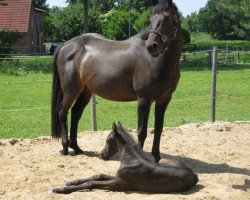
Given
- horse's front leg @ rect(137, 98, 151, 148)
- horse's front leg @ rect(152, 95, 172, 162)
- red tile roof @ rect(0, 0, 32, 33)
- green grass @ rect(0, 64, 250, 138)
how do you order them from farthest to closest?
red tile roof @ rect(0, 0, 32, 33) → green grass @ rect(0, 64, 250, 138) → horse's front leg @ rect(152, 95, 172, 162) → horse's front leg @ rect(137, 98, 151, 148)

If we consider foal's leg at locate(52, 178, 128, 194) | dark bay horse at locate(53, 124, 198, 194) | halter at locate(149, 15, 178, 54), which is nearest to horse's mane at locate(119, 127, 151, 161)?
dark bay horse at locate(53, 124, 198, 194)

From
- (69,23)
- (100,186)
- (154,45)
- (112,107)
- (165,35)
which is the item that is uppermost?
(69,23)

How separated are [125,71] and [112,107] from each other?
6072 mm

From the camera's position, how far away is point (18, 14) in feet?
125

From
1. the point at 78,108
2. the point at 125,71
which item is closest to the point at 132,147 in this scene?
the point at 125,71

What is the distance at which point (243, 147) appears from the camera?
6.57 metres

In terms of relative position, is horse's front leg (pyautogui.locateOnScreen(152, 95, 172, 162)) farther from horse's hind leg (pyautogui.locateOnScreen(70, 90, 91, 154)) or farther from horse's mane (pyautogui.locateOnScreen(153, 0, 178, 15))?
horse's hind leg (pyautogui.locateOnScreen(70, 90, 91, 154))

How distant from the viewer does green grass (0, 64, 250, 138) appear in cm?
913

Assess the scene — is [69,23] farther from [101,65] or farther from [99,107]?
[101,65]

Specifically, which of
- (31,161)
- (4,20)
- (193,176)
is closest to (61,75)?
(31,161)

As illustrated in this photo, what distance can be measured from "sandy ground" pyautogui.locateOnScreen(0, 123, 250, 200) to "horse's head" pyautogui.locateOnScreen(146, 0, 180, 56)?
1.53 metres

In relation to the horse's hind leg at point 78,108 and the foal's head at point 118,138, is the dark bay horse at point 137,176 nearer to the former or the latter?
the foal's head at point 118,138

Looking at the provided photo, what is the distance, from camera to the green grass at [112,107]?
913cm

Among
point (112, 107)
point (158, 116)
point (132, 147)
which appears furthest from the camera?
point (112, 107)
